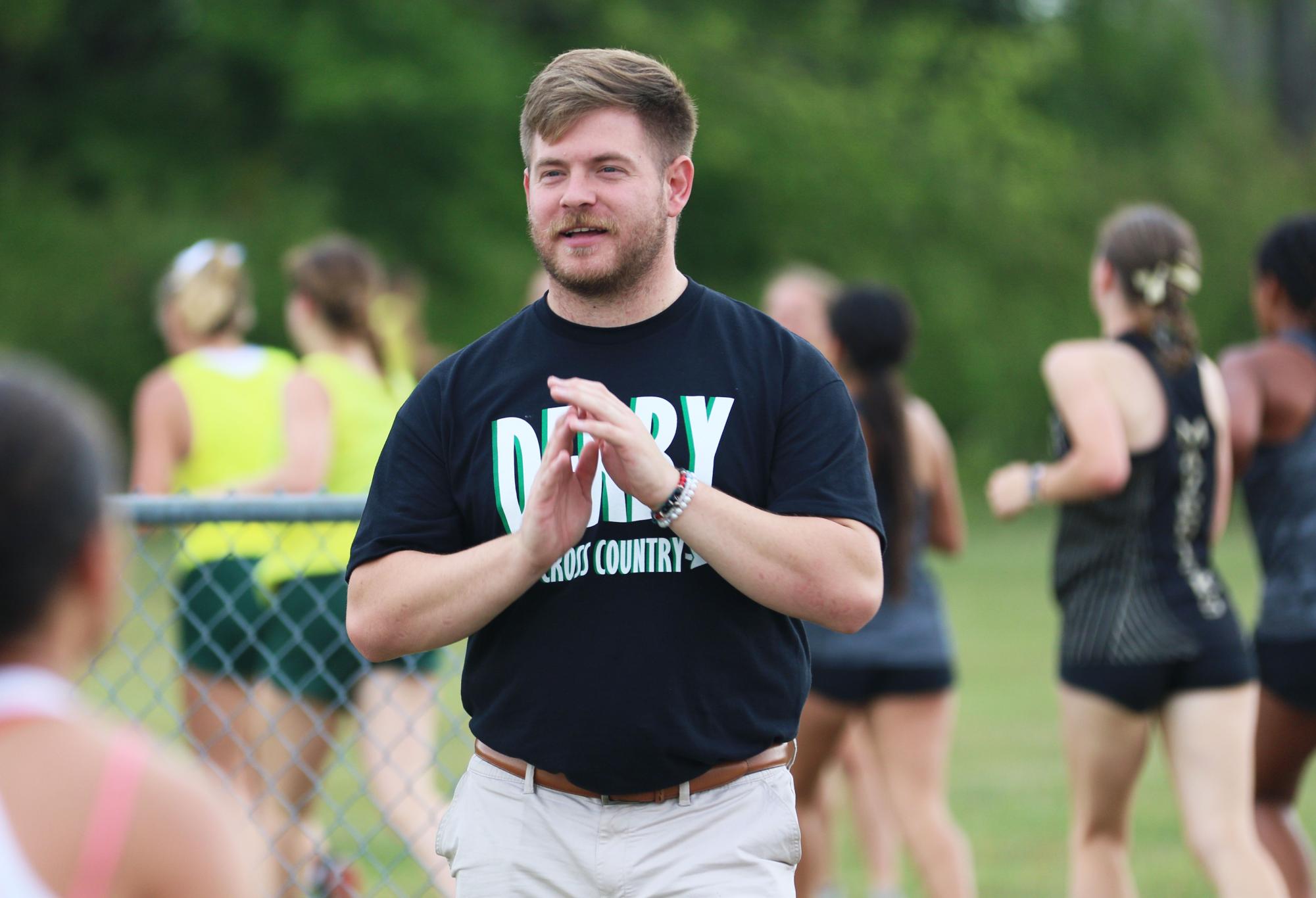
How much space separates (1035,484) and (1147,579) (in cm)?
41

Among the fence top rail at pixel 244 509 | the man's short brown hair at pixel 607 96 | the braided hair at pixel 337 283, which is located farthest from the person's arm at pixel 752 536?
the braided hair at pixel 337 283

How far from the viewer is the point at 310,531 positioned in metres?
5.25

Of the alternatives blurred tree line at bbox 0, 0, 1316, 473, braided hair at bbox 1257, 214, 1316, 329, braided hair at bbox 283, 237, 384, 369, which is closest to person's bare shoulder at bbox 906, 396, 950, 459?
braided hair at bbox 1257, 214, 1316, 329

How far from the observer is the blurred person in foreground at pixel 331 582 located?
4906 mm

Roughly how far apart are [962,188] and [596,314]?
2752 centimetres

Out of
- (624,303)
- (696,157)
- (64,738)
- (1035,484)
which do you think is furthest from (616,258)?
(696,157)

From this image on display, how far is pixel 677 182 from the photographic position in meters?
2.72

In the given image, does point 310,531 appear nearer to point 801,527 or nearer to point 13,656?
point 801,527

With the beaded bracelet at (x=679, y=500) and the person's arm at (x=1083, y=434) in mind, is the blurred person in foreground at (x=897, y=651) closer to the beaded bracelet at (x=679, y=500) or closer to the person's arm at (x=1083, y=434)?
the person's arm at (x=1083, y=434)

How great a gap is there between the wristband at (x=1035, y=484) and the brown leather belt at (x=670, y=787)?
1976 mm

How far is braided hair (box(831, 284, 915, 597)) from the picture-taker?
5.11 meters

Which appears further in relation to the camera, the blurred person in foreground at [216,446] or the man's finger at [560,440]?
the blurred person in foreground at [216,446]

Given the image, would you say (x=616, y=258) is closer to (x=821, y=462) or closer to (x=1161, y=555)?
(x=821, y=462)

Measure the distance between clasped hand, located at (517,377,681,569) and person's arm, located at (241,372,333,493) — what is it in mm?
2872
